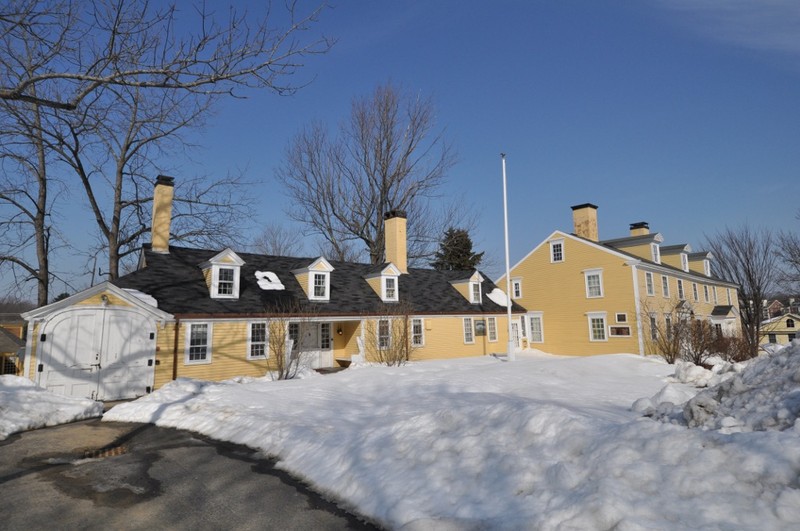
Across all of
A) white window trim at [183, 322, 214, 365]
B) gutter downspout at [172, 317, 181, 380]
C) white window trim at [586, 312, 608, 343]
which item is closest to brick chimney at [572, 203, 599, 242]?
white window trim at [586, 312, 608, 343]

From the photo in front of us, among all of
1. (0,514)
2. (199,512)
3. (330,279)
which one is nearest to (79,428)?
(0,514)

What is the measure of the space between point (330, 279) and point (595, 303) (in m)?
16.2

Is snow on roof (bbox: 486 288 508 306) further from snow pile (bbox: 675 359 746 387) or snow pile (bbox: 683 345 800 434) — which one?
snow pile (bbox: 683 345 800 434)

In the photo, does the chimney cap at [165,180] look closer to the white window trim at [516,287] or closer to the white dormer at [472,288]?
the white dormer at [472,288]

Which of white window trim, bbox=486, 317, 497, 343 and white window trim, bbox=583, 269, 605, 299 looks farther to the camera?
white window trim, bbox=583, 269, 605, 299

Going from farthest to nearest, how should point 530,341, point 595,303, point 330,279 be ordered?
point 530,341 → point 595,303 → point 330,279

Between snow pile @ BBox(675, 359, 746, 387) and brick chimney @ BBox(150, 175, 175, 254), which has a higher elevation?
brick chimney @ BBox(150, 175, 175, 254)

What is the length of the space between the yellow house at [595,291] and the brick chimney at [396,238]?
9.10m

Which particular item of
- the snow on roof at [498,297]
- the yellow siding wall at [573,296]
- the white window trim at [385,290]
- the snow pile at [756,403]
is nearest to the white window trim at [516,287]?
the yellow siding wall at [573,296]

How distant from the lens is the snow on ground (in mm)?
3617

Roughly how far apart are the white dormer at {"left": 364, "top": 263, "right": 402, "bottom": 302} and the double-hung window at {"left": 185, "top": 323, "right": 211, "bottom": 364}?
9.39m

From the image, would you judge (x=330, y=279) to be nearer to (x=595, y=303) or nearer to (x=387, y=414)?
(x=387, y=414)

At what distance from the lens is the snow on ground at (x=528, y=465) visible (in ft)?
11.9

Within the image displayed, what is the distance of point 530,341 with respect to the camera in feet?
99.4
